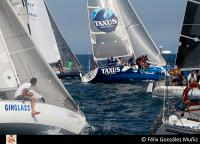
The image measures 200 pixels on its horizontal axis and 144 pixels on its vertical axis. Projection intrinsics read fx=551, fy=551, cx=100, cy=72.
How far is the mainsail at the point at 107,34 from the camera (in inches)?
1907

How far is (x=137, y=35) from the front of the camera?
157ft

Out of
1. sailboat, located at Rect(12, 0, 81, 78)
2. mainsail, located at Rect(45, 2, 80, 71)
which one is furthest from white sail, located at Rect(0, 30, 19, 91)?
mainsail, located at Rect(45, 2, 80, 71)

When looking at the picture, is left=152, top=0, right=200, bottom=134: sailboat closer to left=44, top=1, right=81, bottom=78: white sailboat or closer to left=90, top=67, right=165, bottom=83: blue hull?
left=90, top=67, right=165, bottom=83: blue hull

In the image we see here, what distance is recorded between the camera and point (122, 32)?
48938 millimetres

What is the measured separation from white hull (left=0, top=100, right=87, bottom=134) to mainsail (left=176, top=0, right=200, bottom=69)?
5.51 metres

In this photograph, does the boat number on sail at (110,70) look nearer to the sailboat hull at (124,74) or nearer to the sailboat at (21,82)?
the sailboat hull at (124,74)

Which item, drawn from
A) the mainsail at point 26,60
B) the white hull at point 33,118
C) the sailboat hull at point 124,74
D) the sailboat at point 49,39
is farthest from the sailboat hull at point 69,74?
the white hull at point 33,118

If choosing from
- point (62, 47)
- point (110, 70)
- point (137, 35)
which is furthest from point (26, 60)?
point (62, 47)

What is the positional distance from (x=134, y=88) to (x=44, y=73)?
21651 mm

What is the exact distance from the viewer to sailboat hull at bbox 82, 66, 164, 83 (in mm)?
42844

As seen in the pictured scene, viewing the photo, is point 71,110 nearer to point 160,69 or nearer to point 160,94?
point 160,94

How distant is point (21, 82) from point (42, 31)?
34659mm

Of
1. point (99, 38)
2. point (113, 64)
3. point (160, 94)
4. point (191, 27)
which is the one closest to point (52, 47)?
point (99, 38)

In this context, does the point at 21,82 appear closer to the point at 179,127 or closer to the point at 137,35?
the point at 179,127
